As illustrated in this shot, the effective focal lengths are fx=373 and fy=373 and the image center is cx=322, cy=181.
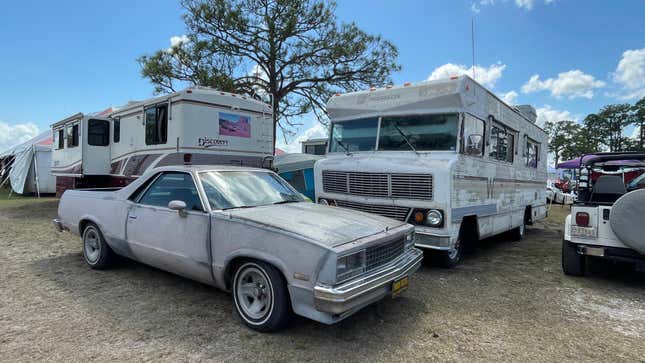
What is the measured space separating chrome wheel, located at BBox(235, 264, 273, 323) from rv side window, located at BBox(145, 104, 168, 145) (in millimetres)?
6262

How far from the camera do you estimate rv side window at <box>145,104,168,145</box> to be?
28.9 feet

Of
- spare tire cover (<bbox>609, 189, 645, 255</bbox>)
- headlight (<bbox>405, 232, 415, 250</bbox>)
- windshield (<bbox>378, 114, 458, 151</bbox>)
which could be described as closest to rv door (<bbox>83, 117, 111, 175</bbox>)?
windshield (<bbox>378, 114, 458, 151</bbox>)

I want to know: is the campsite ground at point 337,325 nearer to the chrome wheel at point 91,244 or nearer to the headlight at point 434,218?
the chrome wheel at point 91,244

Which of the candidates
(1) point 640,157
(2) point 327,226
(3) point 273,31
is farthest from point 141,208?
(3) point 273,31

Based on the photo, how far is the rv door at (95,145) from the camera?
10.7 metres

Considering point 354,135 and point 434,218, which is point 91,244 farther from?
point 434,218

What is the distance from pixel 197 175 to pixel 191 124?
15.5 ft

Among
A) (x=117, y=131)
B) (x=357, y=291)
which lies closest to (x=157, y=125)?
(x=117, y=131)

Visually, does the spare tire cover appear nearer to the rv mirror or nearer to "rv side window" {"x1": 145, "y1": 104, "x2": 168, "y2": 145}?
the rv mirror

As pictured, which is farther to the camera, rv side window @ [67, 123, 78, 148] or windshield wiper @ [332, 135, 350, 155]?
rv side window @ [67, 123, 78, 148]

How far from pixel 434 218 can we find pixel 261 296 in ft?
9.15

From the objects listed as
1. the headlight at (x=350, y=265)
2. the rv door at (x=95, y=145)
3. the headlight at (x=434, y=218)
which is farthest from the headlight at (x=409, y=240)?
the rv door at (x=95, y=145)

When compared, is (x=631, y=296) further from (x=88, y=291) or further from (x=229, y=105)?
(x=229, y=105)

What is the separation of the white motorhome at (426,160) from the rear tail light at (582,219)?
136cm
